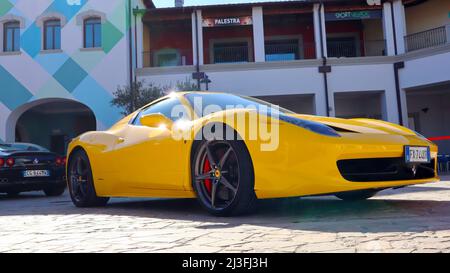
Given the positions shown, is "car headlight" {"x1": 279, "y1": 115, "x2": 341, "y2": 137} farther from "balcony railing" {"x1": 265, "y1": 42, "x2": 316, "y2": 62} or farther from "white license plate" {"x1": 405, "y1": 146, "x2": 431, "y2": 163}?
"balcony railing" {"x1": 265, "y1": 42, "x2": 316, "y2": 62}

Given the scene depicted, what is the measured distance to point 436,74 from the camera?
53.3ft

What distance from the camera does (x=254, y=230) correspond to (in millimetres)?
2934

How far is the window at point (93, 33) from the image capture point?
1758cm

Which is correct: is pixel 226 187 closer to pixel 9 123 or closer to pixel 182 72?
pixel 182 72

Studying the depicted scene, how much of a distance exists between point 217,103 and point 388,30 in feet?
50.4

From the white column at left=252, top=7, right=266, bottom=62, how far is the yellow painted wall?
669 centimetres

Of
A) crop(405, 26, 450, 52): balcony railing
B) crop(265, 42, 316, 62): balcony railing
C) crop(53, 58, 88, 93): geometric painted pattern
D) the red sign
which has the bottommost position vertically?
crop(53, 58, 88, 93): geometric painted pattern

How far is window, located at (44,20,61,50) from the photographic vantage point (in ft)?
57.8

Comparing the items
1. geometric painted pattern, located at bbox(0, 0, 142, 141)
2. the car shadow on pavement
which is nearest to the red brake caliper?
the car shadow on pavement

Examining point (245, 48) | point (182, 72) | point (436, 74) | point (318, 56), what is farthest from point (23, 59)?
point (436, 74)

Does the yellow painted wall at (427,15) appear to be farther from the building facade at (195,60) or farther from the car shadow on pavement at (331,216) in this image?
the car shadow on pavement at (331,216)

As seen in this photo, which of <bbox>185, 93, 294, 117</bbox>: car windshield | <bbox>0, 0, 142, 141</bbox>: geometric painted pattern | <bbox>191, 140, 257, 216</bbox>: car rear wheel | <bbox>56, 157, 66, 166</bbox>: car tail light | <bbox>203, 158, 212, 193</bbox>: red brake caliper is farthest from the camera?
<bbox>0, 0, 142, 141</bbox>: geometric painted pattern

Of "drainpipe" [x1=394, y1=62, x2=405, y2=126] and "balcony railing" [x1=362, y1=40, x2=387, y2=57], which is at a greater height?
"balcony railing" [x1=362, y1=40, x2=387, y2=57]

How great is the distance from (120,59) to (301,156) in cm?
1494
